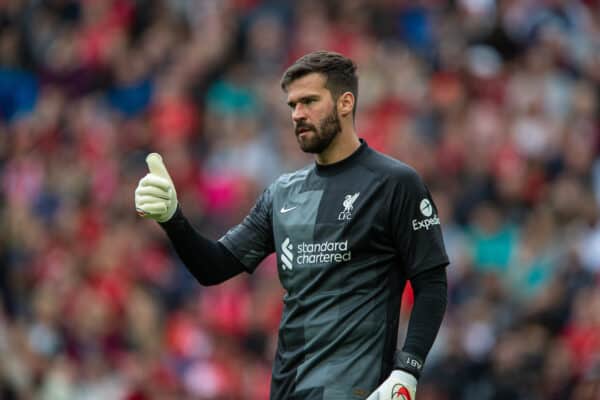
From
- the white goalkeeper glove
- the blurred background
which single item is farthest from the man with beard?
the blurred background

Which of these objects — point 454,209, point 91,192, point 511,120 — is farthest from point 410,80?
point 91,192

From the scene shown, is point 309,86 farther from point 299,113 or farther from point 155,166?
point 155,166

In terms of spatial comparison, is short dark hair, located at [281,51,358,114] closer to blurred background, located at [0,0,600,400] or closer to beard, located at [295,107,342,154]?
beard, located at [295,107,342,154]

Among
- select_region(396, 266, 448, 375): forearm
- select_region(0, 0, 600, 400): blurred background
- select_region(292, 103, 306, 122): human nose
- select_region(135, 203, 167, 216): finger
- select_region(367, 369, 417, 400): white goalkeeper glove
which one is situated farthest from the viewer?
select_region(0, 0, 600, 400): blurred background

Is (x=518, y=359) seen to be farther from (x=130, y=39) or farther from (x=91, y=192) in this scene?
(x=130, y=39)

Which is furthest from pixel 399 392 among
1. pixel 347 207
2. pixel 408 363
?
pixel 347 207

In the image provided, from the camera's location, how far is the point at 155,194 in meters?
5.17

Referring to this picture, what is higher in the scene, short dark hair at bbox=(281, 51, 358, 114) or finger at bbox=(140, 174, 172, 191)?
short dark hair at bbox=(281, 51, 358, 114)

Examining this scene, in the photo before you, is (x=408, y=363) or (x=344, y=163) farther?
(x=344, y=163)

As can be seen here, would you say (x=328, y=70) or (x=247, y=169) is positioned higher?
(x=328, y=70)

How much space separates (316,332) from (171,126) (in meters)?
8.72

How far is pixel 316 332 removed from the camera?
514 cm

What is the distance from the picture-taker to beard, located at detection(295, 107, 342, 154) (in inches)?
207

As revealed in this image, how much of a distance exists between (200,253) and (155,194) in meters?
0.40
